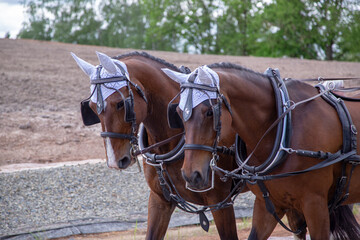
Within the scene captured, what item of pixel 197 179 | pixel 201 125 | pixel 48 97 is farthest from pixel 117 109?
pixel 48 97

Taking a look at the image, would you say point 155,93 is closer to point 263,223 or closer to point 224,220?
point 224,220

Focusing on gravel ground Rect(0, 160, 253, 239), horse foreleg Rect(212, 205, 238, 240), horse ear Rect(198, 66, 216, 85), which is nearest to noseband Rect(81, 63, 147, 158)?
horse ear Rect(198, 66, 216, 85)

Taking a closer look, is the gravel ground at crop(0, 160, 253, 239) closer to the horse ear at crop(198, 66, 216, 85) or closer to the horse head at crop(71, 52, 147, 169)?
the horse head at crop(71, 52, 147, 169)

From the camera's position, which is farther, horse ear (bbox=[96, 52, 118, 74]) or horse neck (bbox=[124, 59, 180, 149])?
horse neck (bbox=[124, 59, 180, 149])

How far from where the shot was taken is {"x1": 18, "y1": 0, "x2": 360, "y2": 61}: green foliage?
2728 cm

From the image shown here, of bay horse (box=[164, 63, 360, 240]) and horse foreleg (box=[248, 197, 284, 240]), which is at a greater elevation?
bay horse (box=[164, 63, 360, 240])

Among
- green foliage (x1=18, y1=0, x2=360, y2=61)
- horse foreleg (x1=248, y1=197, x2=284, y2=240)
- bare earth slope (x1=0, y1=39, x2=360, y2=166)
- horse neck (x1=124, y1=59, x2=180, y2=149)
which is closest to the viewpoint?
horse foreleg (x1=248, y1=197, x2=284, y2=240)

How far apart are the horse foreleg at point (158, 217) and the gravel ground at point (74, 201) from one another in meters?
2.12

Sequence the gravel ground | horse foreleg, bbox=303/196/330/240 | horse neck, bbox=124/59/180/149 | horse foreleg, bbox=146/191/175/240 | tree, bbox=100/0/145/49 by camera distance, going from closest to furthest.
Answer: horse foreleg, bbox=303/196/330/240, horse neck, bbox=124/59/180/149, horse foreleg, bbox=146/191/175/240, the gravel ground, tree, bbox=100/0/145/49

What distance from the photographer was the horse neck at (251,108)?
3164 millimetres

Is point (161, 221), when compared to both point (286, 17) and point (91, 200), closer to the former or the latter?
point (91, 200)

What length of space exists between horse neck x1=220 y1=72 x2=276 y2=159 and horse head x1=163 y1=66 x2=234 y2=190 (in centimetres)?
20

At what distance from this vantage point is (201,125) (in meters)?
2.93

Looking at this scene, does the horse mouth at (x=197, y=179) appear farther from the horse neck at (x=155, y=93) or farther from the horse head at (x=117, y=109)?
the horse neck at (x=155, y=93)
